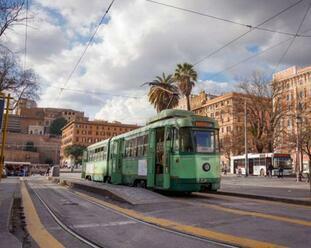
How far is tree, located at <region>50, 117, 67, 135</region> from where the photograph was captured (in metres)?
175

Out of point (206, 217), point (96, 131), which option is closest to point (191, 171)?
point (206, 217)

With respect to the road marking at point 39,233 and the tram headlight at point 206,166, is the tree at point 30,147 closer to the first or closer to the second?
the tram headlight at point 206,166

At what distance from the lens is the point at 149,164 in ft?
65.7

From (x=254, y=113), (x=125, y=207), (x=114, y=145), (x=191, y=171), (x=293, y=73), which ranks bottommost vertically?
(x=125, y=207)

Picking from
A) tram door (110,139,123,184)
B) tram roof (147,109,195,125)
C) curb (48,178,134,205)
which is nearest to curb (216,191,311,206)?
tram roof (147,109,195,125)

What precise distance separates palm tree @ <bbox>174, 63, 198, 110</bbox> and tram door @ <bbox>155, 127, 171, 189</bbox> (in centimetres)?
2932

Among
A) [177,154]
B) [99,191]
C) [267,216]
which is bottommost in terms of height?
[267,216]

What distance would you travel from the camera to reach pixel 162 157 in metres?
19.0

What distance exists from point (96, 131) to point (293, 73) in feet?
233

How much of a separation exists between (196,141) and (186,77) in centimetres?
3120

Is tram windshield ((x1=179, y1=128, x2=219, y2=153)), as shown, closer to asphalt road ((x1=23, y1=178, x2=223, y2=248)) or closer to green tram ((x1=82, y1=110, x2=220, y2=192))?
green tram ((x1=82, y1=110, x2=220, y2=192))

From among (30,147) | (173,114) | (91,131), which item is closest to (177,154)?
(173,114)

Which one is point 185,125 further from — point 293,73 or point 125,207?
point 293,73

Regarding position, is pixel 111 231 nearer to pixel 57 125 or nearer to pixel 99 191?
pixel 99 191
